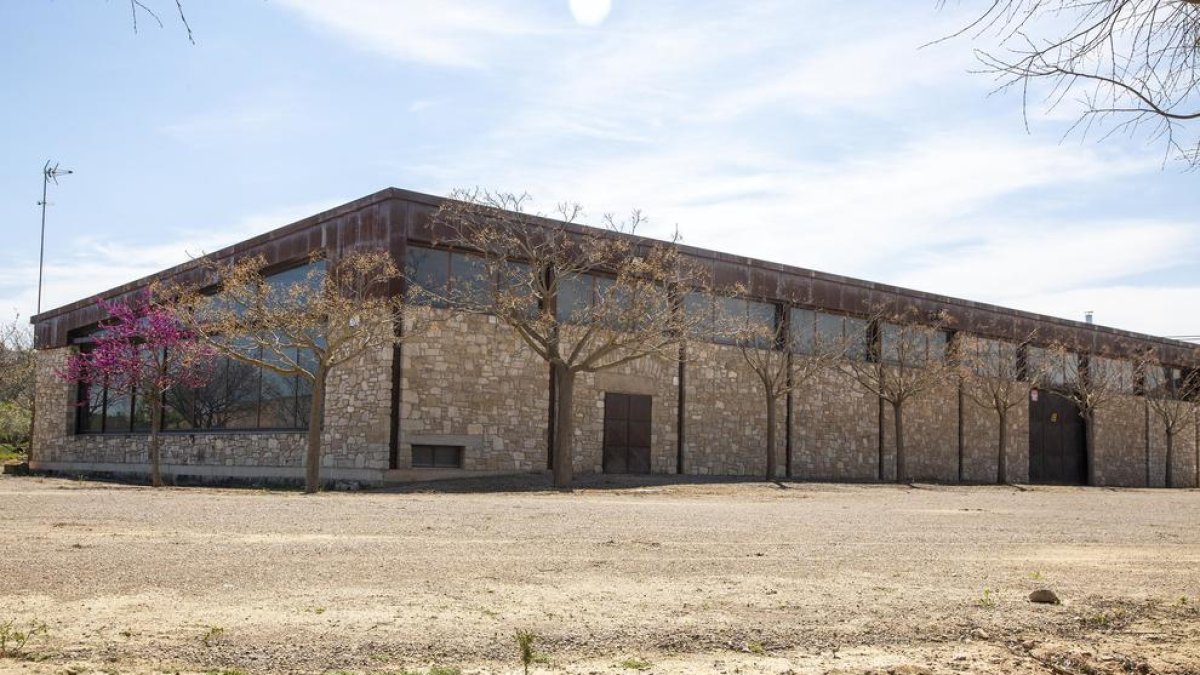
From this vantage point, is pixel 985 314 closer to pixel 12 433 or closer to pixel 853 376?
pixel 853 376

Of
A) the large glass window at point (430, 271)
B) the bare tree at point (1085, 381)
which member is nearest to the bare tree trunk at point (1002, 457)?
the bare tree at point (1085, 381)

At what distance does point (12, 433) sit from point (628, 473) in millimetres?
35787

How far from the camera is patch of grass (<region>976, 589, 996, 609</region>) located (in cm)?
776

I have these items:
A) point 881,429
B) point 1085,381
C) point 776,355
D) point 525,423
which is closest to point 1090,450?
point 1085,381

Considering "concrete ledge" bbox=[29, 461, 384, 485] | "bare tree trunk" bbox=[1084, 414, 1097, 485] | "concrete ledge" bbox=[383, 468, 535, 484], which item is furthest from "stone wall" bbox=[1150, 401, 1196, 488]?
"concrete ledge" bbox=[29, 461, 384, 485]

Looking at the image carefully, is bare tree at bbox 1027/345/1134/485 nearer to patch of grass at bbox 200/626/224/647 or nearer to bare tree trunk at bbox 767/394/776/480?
bare tree trunk at bbox 767/394/776/480

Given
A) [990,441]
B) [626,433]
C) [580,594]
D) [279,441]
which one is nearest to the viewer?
[580,594]

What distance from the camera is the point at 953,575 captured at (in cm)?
933

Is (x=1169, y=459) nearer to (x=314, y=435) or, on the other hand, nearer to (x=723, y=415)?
(x=723, y=415)

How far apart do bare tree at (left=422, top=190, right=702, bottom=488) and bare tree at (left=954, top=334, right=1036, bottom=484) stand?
13664 millimetres

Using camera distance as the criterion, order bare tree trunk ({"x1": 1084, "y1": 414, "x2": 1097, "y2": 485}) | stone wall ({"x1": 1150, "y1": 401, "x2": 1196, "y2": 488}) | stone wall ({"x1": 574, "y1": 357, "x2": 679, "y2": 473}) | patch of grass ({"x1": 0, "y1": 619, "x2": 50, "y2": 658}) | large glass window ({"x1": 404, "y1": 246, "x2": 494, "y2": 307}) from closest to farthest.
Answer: patch of grass ({"x1": 0, "y1": 619, "x2": 50, "y2": 658})
large glass window ({"x1": 404, "y1": 246, "x2": 494, "y2": 307})
stone wall ({"x1": 574, "y1": 357, "x2": 679, "y2": 473})
bare tree trunk ({"x1": 1084, "y1": 414, "x2": 1097, "y2": 485})
stone wall ({"x1": 1150, "y1": 401, "x2": 1196, "y2": 488})

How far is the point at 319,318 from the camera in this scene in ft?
73.9

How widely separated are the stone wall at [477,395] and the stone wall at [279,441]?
0.56m

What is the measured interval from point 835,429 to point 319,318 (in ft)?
56.0
